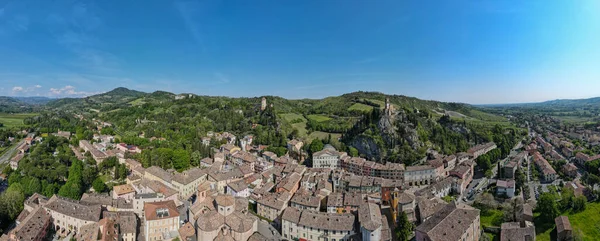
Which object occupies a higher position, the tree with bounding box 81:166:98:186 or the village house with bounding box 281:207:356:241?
the tree with bounding box 81:166:98:186

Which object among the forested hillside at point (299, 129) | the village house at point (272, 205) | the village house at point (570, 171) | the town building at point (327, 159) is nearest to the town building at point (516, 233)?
the village house at point (272, 205)

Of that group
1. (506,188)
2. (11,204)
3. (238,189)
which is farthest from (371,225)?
(11,204)

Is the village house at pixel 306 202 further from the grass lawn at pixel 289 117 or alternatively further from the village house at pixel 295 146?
the grass lawn at pixel 289 117

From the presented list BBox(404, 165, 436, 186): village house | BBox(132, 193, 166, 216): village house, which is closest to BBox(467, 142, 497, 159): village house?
BBox(404, 165, 436, 186): village house

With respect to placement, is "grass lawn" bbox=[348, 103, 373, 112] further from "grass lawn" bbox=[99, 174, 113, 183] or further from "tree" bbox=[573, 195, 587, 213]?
"grass lawn" bbox=[99, 174, 113, 183]

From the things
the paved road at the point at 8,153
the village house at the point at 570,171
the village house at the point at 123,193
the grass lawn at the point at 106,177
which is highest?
the paved road at the point at 8,153

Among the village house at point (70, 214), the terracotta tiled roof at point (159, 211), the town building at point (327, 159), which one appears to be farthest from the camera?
the town building at point (327, 159)

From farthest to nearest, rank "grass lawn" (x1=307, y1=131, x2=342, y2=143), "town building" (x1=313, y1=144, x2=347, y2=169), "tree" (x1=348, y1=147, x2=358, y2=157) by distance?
"grass lawn" (x1=307, y1=131, x2=342, y2=143), "tree" (x1=348, y1=147, x2=358, y2=157), "town building" (x1=313, y1=144, x2=347, y2=169)
